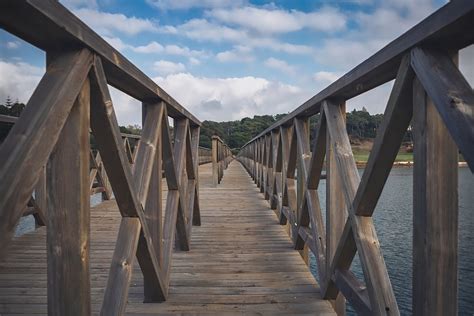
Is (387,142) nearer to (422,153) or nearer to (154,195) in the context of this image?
(422,153)

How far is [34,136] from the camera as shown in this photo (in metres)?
0.87

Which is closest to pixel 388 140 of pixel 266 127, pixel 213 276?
pixel 213 276

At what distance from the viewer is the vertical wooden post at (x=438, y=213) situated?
1.08m

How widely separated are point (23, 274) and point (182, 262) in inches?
46.9

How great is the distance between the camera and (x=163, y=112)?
2.15 meters

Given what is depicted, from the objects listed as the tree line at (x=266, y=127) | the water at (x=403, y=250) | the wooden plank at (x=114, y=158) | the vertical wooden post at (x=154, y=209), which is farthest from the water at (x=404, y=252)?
the wooden plank at (x=114, y=158)

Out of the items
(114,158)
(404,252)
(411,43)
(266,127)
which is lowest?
(404,252)

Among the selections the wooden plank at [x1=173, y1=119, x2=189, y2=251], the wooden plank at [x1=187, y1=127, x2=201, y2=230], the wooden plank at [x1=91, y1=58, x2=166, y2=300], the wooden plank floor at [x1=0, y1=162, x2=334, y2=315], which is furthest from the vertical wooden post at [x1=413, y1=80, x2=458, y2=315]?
the wooden plank at [x1=187, y1=127, x2=201, y2=230]

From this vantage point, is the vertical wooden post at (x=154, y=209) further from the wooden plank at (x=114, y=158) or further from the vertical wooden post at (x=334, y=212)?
the vertical wooden post at (x=334, y=212)

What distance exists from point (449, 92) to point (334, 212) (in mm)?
1295

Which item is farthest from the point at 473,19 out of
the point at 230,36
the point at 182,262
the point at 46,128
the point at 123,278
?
the point at 230,36

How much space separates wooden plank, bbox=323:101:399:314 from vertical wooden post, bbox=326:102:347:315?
12 cm

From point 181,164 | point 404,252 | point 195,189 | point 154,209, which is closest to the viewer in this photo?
point 154,209

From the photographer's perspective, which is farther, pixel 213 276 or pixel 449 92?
pixel 213 276
